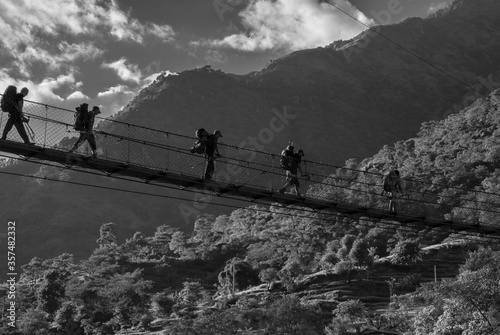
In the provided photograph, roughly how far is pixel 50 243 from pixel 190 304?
123 m

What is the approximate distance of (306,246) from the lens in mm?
84750

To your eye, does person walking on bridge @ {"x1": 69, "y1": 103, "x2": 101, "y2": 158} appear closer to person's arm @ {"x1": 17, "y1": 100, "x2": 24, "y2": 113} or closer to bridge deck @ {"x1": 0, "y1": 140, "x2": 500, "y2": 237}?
bridge deck @ {"x1": 0, "y1": 140, "x2": 500, "y2": 237}

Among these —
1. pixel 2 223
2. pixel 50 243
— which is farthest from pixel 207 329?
pixel 2 223

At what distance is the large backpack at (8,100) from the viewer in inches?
454

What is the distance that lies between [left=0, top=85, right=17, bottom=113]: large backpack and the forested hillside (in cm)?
1700

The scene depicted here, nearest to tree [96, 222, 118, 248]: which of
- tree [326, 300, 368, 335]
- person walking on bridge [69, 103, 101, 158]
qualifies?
tree [326, 300, 368, 335]

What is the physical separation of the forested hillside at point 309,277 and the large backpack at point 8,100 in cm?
1700

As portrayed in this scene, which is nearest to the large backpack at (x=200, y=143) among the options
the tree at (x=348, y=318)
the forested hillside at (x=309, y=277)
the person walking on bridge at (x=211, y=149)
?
the person walking on bridge at (x=211, y=149)

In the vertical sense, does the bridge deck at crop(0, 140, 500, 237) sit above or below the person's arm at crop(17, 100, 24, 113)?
below

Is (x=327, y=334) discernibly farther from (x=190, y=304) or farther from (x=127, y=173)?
(x=127, y=173)

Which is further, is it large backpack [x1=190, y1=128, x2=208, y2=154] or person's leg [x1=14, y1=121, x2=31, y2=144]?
large backpack [x1=190, y1=128, x2=208, y2=154]

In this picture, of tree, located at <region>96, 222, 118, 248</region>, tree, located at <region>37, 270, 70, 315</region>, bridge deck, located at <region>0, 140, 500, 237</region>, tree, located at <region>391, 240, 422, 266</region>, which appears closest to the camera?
bridge deck, located at <region>0, 140, 500, 237</region>

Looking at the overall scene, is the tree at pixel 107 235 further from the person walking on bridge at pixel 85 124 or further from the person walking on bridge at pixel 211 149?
the person walking on bridge at pixel 85 124

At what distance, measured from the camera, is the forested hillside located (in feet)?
146
